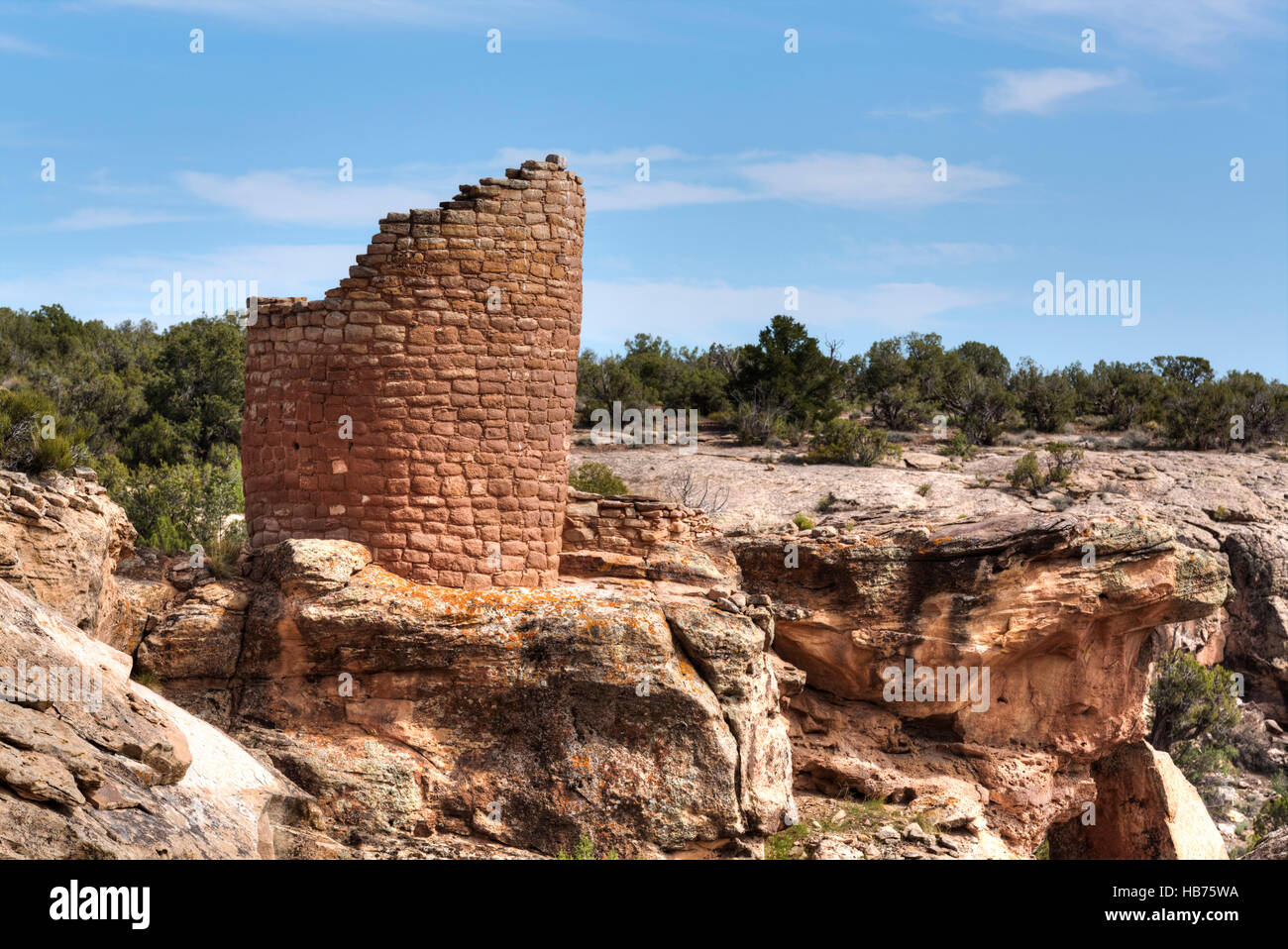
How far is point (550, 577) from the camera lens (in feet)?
41.7

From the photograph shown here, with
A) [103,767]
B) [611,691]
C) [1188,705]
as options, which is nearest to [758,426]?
[1188,705]

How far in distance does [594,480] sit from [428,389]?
12.7 meters

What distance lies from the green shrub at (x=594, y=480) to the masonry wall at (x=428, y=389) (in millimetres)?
10551

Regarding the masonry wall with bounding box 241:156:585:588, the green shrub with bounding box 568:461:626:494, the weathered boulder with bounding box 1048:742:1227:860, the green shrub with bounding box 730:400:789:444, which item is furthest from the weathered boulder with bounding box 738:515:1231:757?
the green shrub with bounding box 730:400:789:444

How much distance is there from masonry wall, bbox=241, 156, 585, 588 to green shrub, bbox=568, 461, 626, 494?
10551mm

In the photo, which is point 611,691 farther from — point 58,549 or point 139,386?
point 139,386

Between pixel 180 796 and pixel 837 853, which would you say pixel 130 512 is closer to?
pixel 180 796

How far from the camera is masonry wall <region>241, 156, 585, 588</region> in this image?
1196 centimetres

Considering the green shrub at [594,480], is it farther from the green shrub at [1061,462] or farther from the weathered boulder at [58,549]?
the weathered boulder at [58,549]

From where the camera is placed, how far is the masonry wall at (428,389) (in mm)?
11961

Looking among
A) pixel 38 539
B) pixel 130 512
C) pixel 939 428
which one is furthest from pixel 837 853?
pixel 939 428

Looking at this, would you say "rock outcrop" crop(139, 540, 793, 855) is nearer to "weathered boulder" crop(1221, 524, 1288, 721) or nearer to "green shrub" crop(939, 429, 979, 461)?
"weathered boulder" crop(1221, 524, 1288, 721)

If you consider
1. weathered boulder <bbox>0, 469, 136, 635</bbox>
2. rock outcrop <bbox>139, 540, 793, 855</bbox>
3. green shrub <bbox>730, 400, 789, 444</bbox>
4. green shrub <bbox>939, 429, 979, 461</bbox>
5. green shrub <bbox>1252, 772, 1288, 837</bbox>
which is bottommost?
green shrub <bbox>1252, 772, 1288, 837</bbox>

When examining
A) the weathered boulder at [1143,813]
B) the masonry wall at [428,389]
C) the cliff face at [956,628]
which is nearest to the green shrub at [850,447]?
the weathered boulder at [1143,813]
